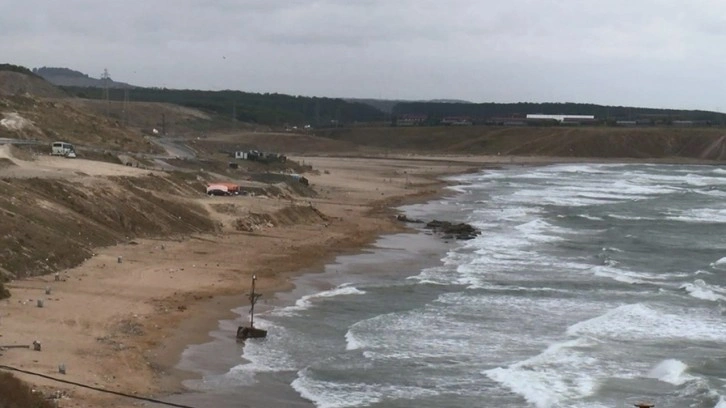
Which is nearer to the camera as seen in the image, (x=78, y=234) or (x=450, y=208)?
(x=78, y=234)

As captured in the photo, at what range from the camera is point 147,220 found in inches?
1783

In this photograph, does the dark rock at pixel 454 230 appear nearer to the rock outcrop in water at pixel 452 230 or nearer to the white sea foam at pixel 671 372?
the rock outcrop in water at pixel 452 230

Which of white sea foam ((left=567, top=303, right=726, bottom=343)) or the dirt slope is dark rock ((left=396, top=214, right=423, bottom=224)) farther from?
the dirt slope

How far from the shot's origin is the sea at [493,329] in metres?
24.5

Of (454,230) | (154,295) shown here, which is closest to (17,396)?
(154,295)

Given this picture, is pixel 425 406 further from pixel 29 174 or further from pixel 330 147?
pixel 330 147

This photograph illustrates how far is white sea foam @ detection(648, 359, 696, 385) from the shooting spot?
25.9 m

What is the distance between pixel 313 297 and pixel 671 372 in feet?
41.1

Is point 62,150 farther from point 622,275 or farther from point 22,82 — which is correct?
point 22,82

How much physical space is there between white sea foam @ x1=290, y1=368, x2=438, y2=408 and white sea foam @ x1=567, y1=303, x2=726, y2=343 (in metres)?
8.15

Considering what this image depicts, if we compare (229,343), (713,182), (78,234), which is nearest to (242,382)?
(229,343)

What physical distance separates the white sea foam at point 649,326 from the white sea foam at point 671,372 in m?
3.19

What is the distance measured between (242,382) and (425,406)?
409 cm

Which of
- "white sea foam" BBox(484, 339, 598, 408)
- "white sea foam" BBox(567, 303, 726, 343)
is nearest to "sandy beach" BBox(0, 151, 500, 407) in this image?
"white sea foam" BBox(484, 339, 598, 408)
